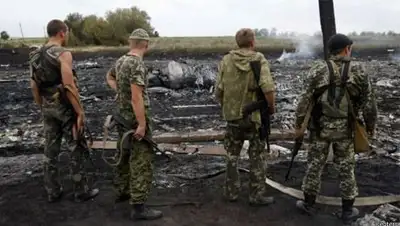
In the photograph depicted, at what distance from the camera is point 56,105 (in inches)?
193

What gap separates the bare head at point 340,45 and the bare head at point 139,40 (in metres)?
1.99

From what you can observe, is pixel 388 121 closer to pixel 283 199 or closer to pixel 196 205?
pixel 283 199

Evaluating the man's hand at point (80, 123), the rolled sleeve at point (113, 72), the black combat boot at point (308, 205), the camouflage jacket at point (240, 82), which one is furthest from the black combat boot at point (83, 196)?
the black combat boot at point (308, 205)

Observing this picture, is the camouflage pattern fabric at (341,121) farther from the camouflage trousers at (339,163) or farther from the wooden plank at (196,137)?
the wooden plank at (196,137)

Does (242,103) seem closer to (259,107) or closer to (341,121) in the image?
(259,107)

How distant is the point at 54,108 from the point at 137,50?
4.15 ft

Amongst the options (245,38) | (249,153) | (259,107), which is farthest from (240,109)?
(245,38)

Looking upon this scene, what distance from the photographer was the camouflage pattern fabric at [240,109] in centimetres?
462

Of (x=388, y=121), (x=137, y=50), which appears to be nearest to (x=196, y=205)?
(x=137, y=50)

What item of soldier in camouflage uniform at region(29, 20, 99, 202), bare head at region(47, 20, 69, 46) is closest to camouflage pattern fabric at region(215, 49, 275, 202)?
soldier in camouflage uniform at region(29, 20, 99, 202)

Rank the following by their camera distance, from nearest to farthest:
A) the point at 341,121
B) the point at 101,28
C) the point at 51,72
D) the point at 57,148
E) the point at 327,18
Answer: the point at 341,121
the point at 51,72
the point at 57,148
the point at 327,18
the point at 101,28

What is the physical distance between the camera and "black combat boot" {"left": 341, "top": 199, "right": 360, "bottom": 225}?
4.46 meters

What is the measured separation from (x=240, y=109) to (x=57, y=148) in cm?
229

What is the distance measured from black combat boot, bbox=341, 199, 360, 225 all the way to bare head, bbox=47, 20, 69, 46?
369 cm
